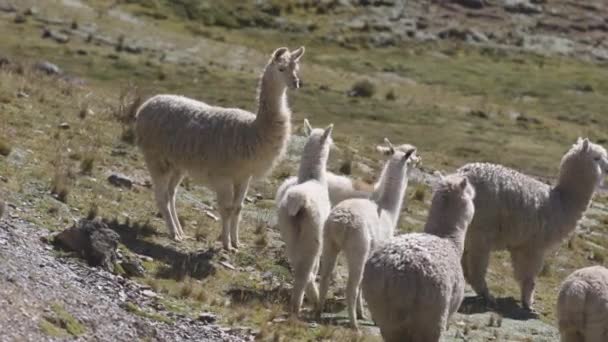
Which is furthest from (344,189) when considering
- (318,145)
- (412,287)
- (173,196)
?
(412,287)

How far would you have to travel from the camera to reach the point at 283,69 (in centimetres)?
1780

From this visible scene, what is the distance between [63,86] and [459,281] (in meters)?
15.3

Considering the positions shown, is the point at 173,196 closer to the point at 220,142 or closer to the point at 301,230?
the point at 220,142

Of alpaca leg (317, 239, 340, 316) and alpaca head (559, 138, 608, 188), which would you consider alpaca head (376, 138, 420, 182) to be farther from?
alpaca head (559, 138, 608, 188)

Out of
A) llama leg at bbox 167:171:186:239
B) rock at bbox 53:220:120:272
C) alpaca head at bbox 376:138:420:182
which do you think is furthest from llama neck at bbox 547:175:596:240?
rock at bbox 53:220:120:272

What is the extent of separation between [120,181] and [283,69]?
3.22 m

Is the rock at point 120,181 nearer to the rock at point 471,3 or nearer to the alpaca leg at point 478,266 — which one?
the alpaca leg at point 478,266

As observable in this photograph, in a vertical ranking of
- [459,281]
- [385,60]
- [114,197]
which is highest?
[459,281]

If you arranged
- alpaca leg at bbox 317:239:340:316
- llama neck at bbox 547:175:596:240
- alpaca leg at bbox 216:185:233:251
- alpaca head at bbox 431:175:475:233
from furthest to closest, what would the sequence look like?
llama neck at bbox 547:175:596:240, alpaca leg at bbox 216:185:233:251, alpaca leg at bbox 317:239:340:316, alpaca head at bbox 431:175:475:233

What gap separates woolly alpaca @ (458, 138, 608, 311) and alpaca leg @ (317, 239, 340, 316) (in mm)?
3262

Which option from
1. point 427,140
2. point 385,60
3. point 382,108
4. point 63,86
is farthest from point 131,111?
point 385,60

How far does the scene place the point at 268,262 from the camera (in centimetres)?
1706

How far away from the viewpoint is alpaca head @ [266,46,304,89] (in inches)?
699

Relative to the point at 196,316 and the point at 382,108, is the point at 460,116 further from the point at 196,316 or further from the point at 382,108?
the point at 196,316
